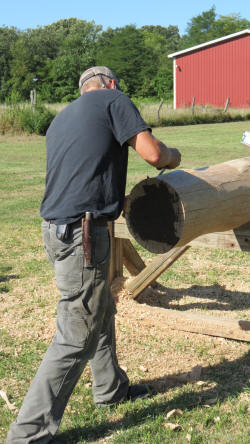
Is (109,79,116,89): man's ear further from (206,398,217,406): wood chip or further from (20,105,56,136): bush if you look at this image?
(20,105,56,136): bush

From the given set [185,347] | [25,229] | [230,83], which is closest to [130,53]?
[230,83]

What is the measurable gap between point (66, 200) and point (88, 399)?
54.8 inches

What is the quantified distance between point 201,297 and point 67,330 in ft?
8.56

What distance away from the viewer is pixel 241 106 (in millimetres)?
34562

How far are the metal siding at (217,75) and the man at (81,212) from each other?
109 feet

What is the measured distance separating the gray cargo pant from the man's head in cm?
72

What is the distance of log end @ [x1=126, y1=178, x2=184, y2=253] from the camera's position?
2637 millimetres

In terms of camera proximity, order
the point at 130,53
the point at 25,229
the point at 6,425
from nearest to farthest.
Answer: the point at 6,425 → the point at 25,229 → the point at 130,53

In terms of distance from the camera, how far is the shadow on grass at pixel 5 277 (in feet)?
17.4

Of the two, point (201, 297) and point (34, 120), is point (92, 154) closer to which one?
point (201, 297)

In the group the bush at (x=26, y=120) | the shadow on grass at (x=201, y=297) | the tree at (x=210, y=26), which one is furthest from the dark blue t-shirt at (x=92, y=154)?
the tree at (x=210, y=26)

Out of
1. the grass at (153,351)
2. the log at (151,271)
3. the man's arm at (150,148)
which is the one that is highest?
the man's arm at (150,148)

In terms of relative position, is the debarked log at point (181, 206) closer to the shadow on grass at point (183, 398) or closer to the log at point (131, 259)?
the shadow on grass at point (183, 398)

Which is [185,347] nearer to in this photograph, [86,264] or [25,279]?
[86,264]
